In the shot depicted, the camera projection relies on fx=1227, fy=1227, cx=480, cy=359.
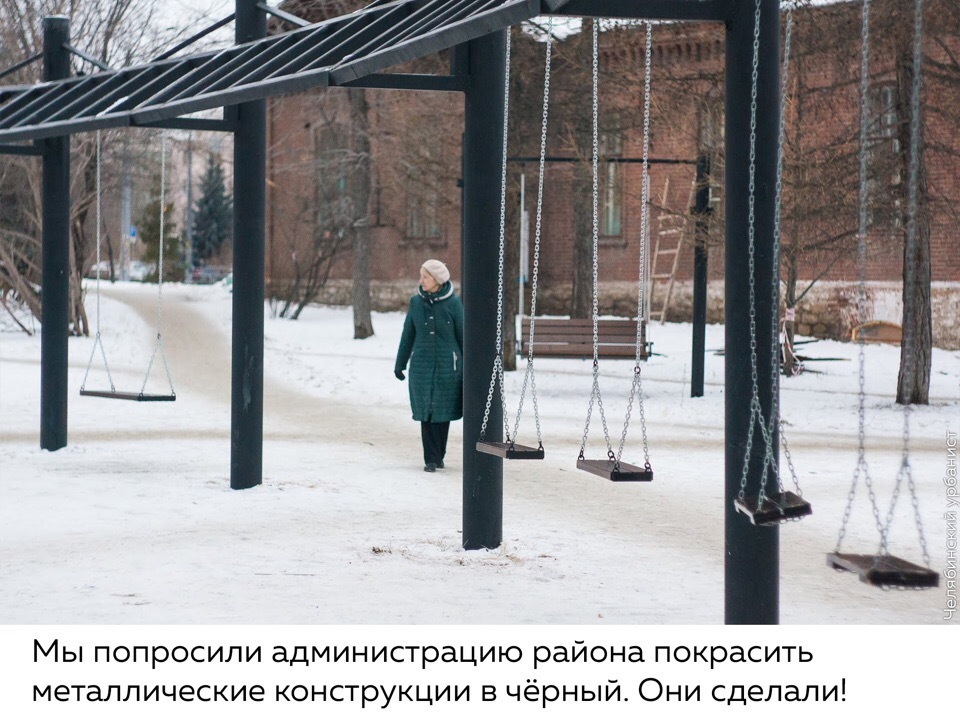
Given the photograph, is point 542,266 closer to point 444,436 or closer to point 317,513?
point 444,436

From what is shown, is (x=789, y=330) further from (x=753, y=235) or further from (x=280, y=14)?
(x=753, y=235)

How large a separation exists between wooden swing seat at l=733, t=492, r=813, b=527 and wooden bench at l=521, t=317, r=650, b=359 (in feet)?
36.4

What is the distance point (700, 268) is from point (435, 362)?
744cm

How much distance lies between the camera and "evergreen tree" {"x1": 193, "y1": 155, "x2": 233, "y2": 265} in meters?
60.7

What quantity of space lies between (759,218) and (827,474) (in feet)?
19.0

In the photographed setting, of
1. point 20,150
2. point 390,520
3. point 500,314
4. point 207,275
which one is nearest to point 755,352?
point 500,314

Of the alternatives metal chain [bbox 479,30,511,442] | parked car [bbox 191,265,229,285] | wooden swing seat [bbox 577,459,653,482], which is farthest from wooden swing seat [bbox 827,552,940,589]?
parked car [bbox 191,265,229,285]

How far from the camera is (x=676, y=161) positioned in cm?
1609

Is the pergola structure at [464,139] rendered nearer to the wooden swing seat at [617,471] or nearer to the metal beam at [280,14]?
the metal beam at [280,14]

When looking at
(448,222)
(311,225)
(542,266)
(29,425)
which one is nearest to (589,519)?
(29,425)

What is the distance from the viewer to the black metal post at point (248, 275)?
9.09 meters

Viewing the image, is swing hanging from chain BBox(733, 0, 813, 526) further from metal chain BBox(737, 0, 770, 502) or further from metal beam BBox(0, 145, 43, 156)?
metal beam BBox(0, 145, 43, 156)
